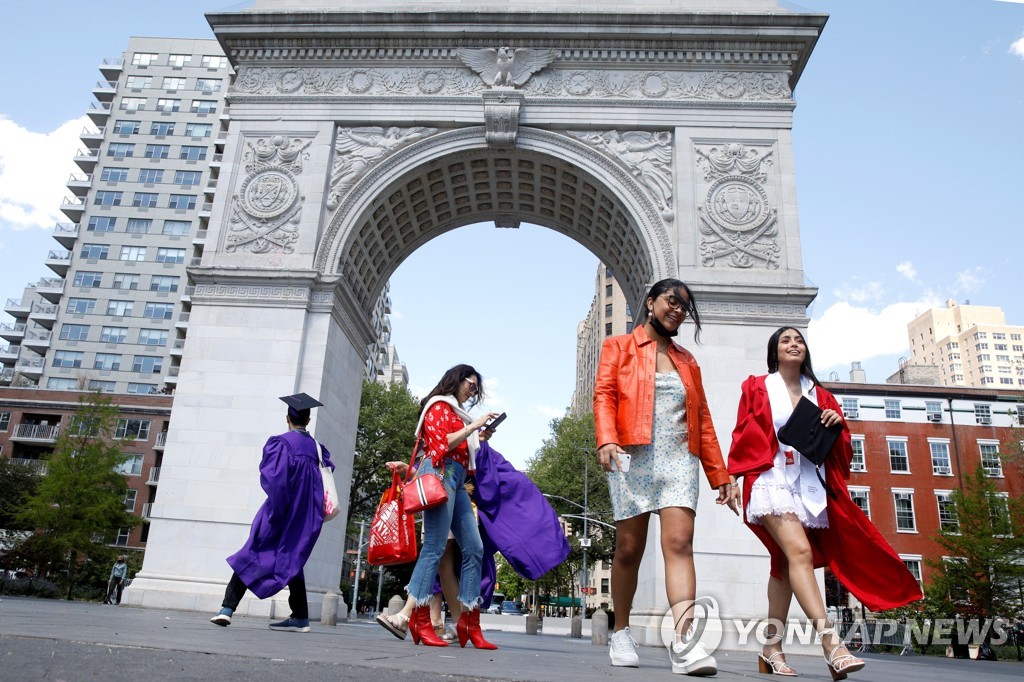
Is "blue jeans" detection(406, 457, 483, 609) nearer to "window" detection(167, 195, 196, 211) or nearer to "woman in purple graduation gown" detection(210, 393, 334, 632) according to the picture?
"woman in purple graduation gown" detection(210, 393, 334, 632)

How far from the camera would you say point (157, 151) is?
6419 centimetres

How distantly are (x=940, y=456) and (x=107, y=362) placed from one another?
5587 cm

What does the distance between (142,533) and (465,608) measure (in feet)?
168

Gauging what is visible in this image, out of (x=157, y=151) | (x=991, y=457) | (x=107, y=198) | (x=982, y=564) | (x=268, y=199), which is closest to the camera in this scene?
(x=268, y=199)

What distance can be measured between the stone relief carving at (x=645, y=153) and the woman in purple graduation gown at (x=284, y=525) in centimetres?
1259

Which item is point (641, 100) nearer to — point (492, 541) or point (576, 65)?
point (576, 65)

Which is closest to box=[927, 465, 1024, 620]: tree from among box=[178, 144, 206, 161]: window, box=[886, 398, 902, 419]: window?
box=[886, 398, 902, 419]: window

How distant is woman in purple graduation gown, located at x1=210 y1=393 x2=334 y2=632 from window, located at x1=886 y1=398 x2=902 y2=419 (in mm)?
39769

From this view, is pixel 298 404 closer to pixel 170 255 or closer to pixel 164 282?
pixel 164 282

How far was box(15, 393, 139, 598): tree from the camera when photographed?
27844 millimetres

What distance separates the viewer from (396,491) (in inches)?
276

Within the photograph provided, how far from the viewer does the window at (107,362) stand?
193 feet

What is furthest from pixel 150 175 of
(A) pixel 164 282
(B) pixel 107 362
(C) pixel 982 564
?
(C) pixel 982 564

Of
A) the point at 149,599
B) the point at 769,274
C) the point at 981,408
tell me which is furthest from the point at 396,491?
the point at 981,408
